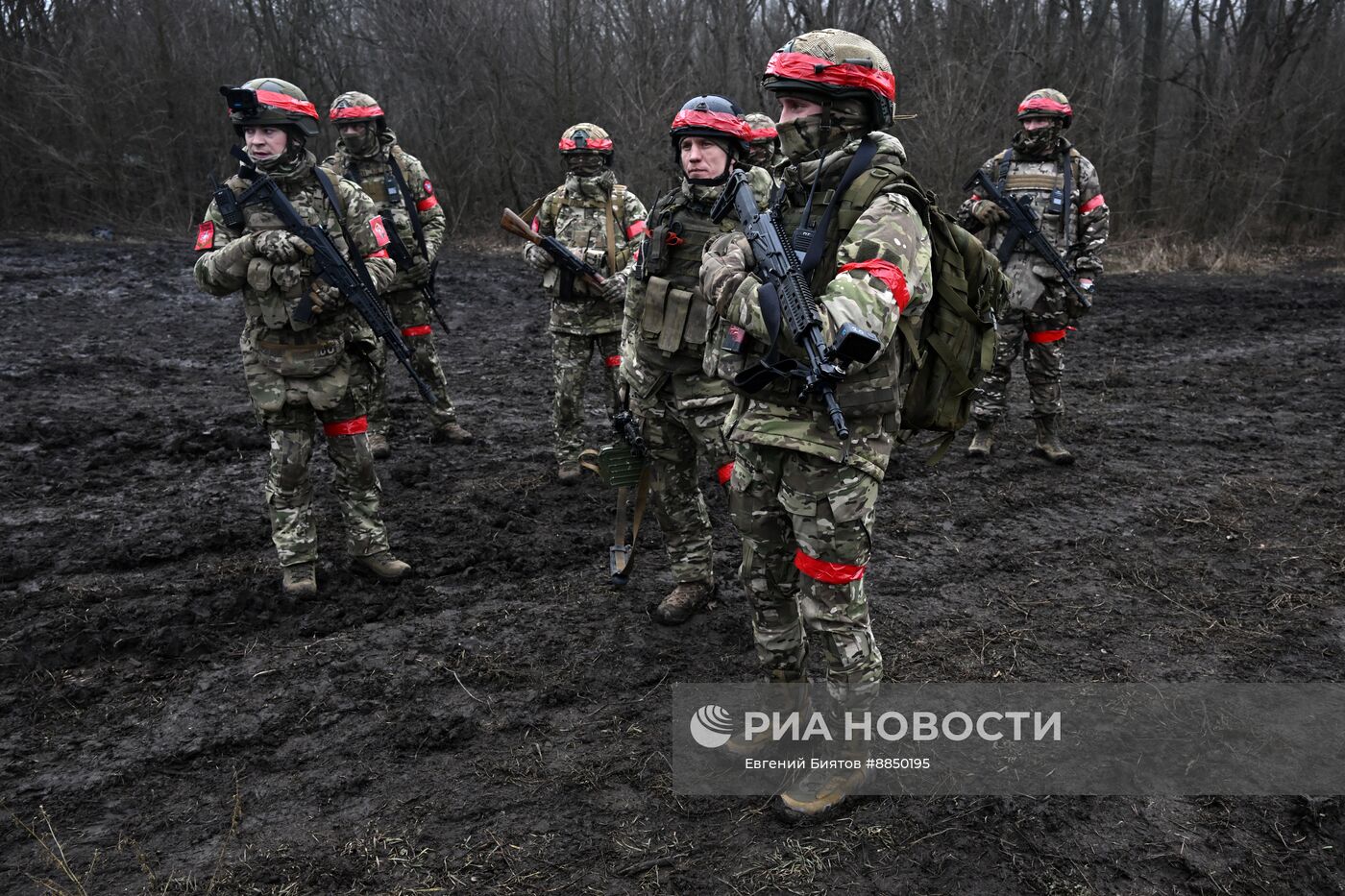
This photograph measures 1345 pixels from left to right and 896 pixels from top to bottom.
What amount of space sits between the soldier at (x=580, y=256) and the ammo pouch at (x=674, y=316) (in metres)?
1.87

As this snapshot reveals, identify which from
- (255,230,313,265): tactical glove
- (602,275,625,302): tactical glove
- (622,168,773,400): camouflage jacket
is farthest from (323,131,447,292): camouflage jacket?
(622,168,773,400): camouflage jacket

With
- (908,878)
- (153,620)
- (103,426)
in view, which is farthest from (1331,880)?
(103,426)

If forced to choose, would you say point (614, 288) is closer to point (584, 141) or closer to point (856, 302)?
point (584, 141)

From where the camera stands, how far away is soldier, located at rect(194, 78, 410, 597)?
4.14 m

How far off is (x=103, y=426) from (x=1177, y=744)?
714 centimetres

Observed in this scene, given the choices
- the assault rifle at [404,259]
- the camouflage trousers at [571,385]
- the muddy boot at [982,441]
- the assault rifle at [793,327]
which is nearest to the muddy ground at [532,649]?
the muddy boot at [982,441]

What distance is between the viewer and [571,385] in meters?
6.15

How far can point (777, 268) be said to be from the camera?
2.73 meters

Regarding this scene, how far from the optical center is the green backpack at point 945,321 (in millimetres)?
2770

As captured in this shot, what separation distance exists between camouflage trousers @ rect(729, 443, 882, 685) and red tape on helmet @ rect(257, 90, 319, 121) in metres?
2.67

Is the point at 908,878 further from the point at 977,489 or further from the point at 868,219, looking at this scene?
the point at 977,489

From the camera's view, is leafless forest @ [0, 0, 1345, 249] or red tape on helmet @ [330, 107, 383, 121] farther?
leafless forest @ [0, 0, 1345, 249]

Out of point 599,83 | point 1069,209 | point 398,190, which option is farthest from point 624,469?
point 599,83

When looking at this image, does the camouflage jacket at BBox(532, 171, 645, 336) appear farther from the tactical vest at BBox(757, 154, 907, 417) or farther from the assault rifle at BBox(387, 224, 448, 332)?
the tactical vest at BBox(757, 154, 907, 417)
